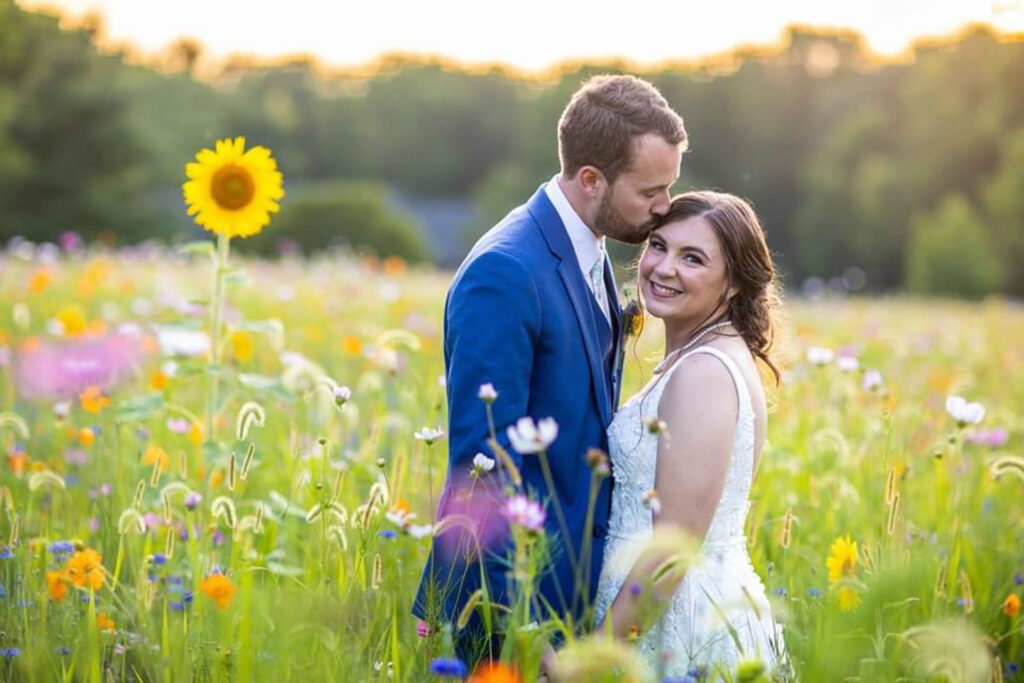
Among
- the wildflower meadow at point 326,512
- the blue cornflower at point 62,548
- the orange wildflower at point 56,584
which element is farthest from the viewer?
the blue cornflower at point 62,548

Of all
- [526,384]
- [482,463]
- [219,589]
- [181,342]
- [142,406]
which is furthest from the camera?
[181,342]

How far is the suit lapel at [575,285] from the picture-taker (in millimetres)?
3141

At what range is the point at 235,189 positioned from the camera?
400cm

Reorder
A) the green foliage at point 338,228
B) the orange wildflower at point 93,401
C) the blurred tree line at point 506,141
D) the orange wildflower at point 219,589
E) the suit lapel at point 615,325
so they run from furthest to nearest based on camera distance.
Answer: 1. the green foliage at point 338,228
2. the blurred tree line at point 506,141
3. the orange wildflower at point 93,401
4. the suit lapel at point 615,325
5. the orange wildflower at point 219,589

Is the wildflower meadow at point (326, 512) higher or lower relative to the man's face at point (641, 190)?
lower

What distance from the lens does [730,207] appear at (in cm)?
333

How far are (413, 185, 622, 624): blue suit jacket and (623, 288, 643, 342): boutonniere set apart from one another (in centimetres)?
29

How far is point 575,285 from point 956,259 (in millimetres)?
36319

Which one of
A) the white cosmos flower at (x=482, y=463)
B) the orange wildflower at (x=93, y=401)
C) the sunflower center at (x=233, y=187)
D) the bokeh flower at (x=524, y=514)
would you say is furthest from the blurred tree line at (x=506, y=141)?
the bokeh flower at (x=524, y=514)

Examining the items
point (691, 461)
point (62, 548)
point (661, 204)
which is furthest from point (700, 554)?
point (62, 548)

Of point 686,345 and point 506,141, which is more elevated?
point 686,345

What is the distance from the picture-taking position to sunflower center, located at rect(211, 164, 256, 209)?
4.00 meters

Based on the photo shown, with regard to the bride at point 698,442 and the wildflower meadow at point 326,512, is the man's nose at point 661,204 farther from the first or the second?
the wildflower meadow at point 326,512

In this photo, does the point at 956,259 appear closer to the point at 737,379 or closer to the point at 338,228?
the point at 338,228
